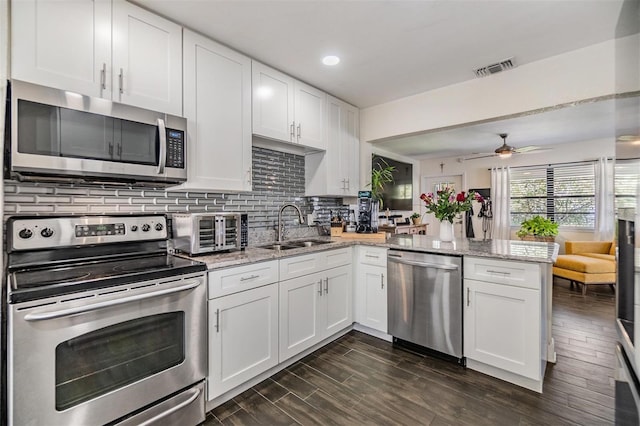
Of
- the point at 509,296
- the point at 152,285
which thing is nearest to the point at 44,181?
the point at 152,285

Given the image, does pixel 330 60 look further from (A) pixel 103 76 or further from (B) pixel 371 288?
(B) pixel 371 288

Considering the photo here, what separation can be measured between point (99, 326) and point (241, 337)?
82 centimetres

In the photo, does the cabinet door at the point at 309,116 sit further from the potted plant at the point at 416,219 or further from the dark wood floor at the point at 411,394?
the potted plant at the point at 416,219

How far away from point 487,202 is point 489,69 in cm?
444

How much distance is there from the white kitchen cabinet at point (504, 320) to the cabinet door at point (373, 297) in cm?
71

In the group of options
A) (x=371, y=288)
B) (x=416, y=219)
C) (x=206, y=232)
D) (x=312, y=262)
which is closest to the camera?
(x=206, y=232)

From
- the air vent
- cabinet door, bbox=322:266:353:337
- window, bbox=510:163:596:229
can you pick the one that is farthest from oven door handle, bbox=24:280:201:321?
window, bbox=510:163:596:229

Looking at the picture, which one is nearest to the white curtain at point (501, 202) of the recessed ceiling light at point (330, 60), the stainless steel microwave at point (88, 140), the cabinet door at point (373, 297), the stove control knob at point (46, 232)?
the cabinet door at point (373, 297)

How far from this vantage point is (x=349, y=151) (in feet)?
11.4

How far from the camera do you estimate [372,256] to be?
109 inches

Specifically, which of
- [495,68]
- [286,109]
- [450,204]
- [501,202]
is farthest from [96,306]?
[501,202]

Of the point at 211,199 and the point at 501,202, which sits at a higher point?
the point at 501,202

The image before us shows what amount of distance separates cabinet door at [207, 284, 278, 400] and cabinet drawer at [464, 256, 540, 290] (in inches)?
58.5

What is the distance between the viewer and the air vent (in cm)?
244
